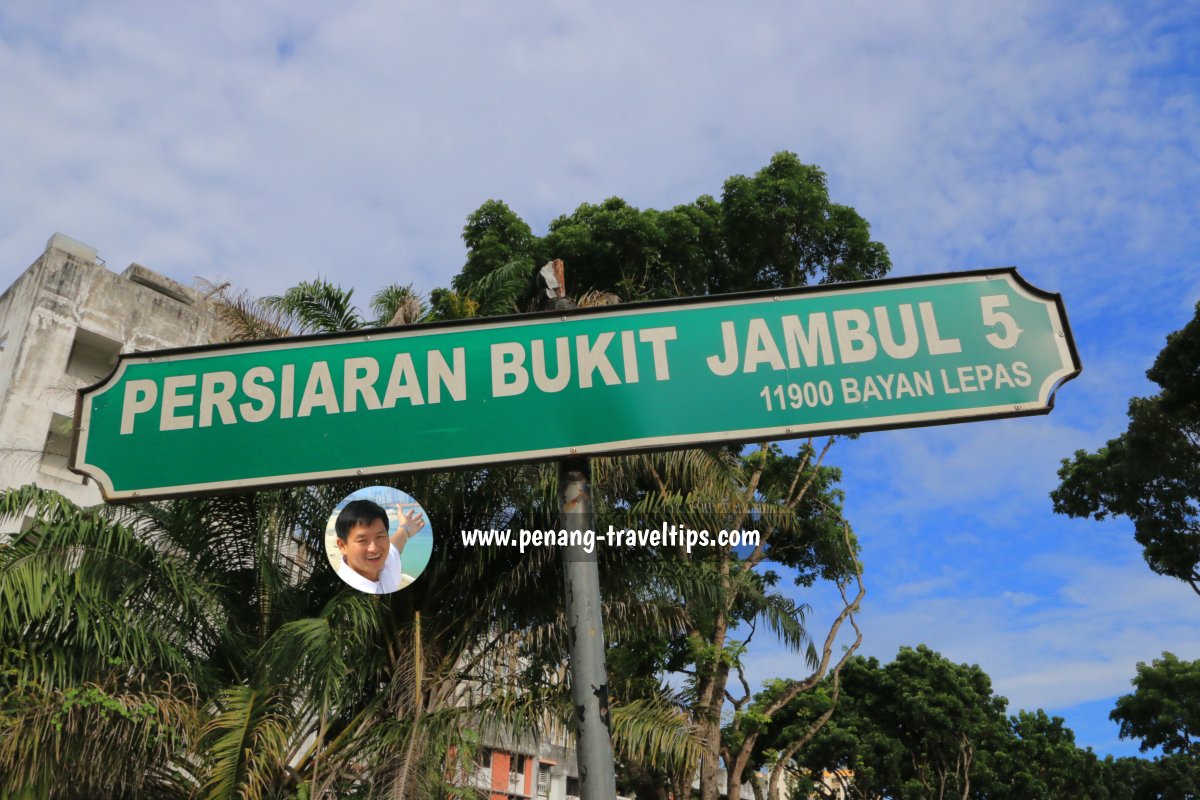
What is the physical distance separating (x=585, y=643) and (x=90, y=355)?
20.6 m

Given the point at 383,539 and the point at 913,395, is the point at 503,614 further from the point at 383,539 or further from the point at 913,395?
the point at 913,395

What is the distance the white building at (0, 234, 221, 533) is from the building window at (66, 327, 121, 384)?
0.07ft

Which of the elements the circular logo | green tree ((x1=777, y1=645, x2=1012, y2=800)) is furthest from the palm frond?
green tree ((x1=777, y1=645, x2=1012, y2=800))

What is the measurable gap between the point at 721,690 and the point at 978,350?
1231 centimetres

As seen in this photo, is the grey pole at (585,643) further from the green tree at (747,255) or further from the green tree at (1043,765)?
the green tree at (1043,765)

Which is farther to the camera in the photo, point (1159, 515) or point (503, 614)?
point (1159, 515)

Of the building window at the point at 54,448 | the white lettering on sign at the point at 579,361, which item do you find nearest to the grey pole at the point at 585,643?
the white lettering on sign at the point at 579,361

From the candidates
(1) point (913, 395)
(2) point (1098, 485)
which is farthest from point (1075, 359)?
(2) point (1098, 485)

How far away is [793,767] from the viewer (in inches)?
944

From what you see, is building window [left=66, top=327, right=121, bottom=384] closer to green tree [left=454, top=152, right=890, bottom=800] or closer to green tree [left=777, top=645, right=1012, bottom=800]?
green tree [left=454, top=152, right=890, bottom=800]

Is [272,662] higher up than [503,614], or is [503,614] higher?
[503,614]

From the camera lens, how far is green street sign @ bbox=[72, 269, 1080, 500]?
1.75 metres

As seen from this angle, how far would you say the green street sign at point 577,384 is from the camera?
1.75 m

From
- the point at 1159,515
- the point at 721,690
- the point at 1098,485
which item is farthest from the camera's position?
the point at 1098,485
